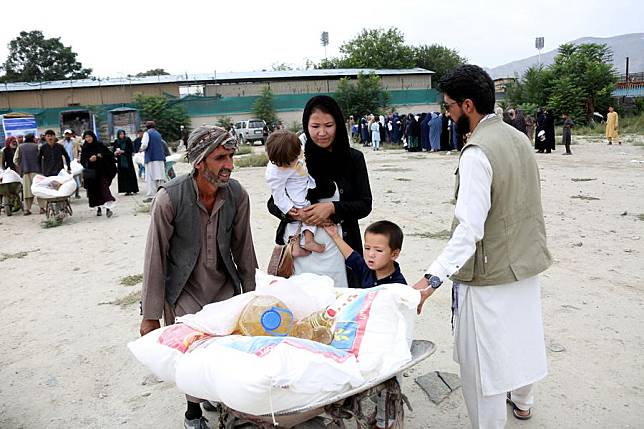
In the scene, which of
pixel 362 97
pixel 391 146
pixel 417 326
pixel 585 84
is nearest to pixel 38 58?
pixel 362 97

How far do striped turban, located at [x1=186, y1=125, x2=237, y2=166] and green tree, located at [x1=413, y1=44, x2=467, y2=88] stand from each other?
49783mm

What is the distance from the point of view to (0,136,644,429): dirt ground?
10.4 ft

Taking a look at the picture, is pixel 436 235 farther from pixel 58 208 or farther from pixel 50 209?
pixel 50 209

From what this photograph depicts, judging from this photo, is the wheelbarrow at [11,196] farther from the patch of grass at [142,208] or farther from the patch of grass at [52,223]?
the patch of grass at [142,208]

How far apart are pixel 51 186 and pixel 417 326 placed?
25.0 ft

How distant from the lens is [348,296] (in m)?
2.35

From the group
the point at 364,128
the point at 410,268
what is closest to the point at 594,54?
the point at 364,128

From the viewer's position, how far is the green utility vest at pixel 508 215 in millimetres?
2250

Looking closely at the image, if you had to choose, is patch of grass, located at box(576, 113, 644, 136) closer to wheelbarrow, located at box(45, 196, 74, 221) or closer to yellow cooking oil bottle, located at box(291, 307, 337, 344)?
wheelbarrow, located at box(45, 196, 74, 221)

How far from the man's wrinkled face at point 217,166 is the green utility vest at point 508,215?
1105 millimetres

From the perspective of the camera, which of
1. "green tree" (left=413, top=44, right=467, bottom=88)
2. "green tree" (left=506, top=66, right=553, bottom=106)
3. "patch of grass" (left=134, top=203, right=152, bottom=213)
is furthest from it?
"green tree" (left=413, top=44, right=467, bottom=88)

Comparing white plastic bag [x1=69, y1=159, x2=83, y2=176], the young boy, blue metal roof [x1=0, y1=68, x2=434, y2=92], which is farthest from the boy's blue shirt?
blue metal roof [x1=0, y1=68, x2=434, y2=92]

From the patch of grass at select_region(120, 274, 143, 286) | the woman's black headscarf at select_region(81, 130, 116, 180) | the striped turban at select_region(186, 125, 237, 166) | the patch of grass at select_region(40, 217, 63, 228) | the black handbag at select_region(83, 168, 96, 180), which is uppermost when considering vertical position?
the striped turban at select_region(186, 125, 237, 166)

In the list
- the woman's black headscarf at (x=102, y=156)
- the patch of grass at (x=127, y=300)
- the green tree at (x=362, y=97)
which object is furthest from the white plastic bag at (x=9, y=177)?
the green tree at (x=362, y=97)
